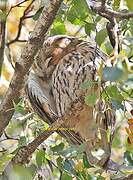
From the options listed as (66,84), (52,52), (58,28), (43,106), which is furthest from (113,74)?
(52,52)

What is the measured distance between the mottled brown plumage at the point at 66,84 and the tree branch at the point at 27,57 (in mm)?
392

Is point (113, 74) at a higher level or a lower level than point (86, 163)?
higher

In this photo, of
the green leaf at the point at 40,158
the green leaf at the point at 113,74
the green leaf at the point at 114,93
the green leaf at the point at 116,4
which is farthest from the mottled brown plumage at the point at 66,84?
the green leaf at the point at 113,74

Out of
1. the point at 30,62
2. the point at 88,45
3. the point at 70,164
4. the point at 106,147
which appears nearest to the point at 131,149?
the point at 70,164

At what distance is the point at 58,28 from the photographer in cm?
214

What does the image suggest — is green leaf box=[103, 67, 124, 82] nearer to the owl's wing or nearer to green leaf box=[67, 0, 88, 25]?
green leaf box=[67, 0, 88, 25]

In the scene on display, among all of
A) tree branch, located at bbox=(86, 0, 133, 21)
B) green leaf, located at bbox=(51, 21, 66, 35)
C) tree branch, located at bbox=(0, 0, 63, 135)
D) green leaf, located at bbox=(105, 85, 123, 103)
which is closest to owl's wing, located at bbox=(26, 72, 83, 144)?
green leaf, located at bbox=(51, 21, 66, 35)

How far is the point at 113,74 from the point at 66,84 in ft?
4.35

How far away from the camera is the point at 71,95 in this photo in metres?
2.38

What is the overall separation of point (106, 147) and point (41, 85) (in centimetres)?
50

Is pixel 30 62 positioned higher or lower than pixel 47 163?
higher

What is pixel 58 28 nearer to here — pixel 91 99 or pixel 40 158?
pixel 40 158

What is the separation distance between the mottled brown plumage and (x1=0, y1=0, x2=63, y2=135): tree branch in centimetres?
39

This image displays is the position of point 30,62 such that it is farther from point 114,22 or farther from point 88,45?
point 88,45
